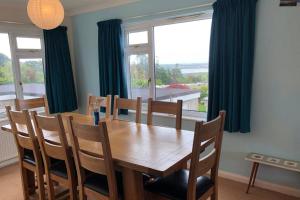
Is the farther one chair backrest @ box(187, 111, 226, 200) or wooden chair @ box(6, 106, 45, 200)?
wooden chair @ box(6, 106, 45, 200)

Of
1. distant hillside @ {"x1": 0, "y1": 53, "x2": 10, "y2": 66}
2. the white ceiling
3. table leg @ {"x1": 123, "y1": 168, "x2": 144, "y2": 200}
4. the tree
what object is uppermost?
the white ceiling

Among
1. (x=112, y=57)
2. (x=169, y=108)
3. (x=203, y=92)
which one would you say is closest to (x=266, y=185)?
(x=203, y=92)

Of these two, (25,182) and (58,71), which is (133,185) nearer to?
(25,182)

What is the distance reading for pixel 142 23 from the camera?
3369mm

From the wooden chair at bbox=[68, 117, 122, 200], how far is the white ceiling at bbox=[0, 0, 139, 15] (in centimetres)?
244

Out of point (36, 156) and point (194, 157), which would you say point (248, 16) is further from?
point (36, 156)

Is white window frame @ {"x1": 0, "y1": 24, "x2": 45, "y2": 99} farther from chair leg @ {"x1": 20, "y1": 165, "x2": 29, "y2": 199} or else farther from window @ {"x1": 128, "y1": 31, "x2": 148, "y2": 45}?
chair leg @ {"x1": 20, "y1": 165, "x2": 29, "y2": 199}

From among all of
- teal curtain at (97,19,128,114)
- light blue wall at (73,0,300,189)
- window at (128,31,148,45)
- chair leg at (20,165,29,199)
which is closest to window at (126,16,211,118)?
window at (128,31,148,45)

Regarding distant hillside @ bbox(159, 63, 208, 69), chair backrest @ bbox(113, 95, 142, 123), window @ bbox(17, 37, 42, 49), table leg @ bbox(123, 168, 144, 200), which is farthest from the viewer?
window @ bbox(17, 37, 42, 49)

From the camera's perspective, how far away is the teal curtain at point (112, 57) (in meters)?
3.53

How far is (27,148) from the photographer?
2160 mm

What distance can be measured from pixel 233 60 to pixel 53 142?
1.96 metres

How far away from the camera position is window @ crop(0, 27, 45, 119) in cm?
349

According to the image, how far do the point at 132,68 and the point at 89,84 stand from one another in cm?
97
